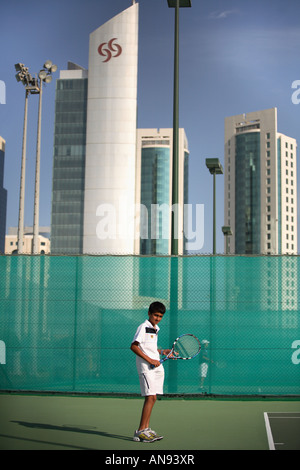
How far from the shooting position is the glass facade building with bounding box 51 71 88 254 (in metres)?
121

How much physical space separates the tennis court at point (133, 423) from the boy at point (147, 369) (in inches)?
6.0

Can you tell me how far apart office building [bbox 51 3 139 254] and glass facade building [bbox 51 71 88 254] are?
0.18 m

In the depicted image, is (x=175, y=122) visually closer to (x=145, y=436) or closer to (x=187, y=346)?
(x=187, y=346)

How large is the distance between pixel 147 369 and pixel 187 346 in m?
4.95

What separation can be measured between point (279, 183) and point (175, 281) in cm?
14714

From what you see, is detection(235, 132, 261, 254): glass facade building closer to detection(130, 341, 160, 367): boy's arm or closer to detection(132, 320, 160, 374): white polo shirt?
detection(132, 320, 160, 374): white polo shirt

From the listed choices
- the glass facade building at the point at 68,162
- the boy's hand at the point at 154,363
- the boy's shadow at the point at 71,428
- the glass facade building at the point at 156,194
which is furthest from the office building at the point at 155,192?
the boy's hand at the point at 154,363

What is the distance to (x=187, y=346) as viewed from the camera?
41.3ft

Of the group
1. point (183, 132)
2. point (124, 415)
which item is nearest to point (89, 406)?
point (124, 415)

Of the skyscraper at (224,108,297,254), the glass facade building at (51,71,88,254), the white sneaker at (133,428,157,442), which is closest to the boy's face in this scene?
the white sneaker at (133,428,157,442)

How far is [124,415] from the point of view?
10.2m

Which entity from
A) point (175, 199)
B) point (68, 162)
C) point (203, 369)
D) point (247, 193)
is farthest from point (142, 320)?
point (247, 193)

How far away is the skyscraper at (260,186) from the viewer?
500 feet
